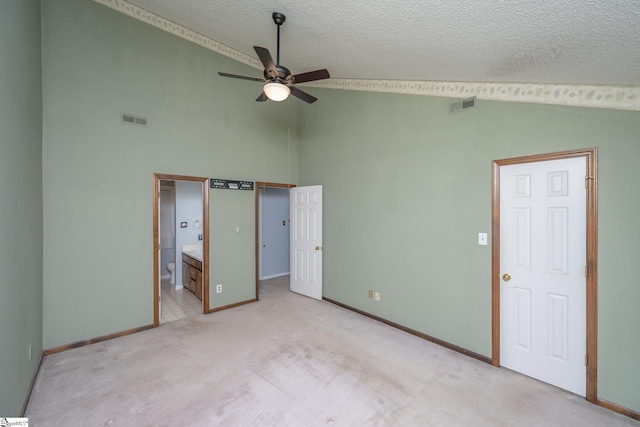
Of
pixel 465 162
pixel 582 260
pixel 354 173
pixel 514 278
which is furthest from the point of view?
pixel 354 173

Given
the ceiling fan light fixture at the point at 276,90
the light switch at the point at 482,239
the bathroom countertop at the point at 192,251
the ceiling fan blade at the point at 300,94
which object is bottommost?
the bathroom countertop at the point at 192,251

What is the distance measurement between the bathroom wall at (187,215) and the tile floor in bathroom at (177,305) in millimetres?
362

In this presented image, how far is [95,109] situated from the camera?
315 cm

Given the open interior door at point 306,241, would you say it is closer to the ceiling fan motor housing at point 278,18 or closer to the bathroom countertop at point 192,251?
the bathroom countertop at point 192,251

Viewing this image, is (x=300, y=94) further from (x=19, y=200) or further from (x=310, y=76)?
(x=19, y=200)

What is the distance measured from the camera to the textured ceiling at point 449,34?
156 cm

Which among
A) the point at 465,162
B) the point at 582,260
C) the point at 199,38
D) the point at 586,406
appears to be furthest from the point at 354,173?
the point at 586,406

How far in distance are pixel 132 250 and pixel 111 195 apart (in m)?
0.75

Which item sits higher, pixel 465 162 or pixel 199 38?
pixel 199 38

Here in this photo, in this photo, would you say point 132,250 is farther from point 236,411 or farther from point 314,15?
point 314,15

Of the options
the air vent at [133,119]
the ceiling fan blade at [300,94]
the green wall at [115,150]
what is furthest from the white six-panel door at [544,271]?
the air vent at [133,119]

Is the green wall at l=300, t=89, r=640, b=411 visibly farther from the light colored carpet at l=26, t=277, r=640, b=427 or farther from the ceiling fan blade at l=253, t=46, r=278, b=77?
the ceiling fan blade at l=253, t=46, r=278, b=77

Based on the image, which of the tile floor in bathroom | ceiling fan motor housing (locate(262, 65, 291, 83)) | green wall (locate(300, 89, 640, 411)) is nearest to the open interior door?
green wall (locate(300, 89, 640, 411))

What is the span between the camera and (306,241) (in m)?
5.02
